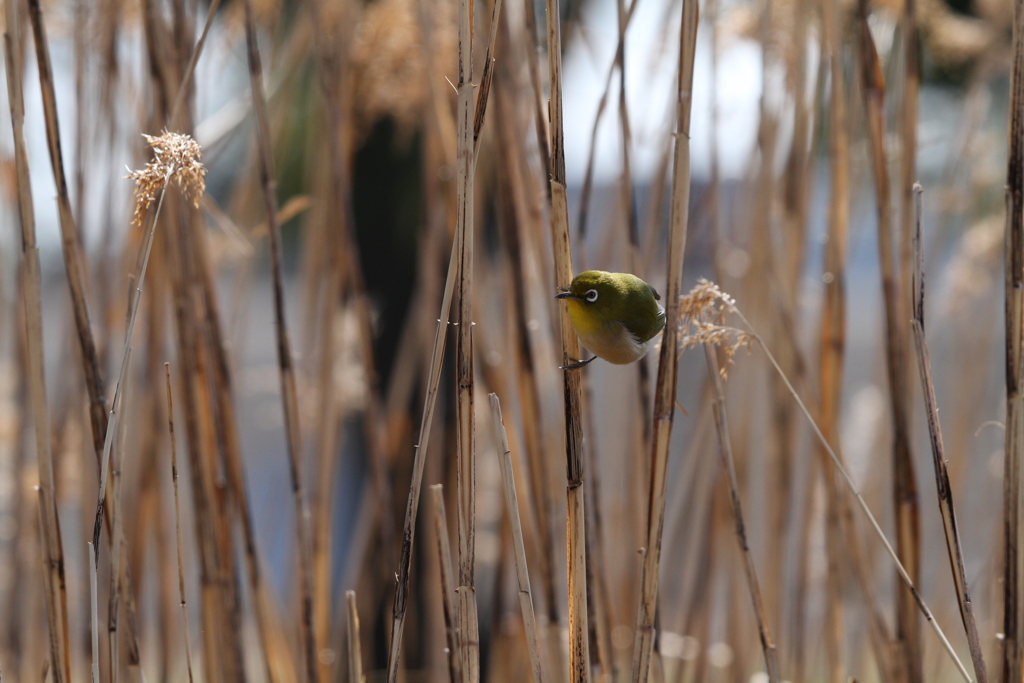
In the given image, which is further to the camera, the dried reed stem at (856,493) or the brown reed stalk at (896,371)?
the brown reed stalk at (896,371)

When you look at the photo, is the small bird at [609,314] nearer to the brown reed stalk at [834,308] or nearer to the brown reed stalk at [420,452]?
the brown reed stalk at [420,452]

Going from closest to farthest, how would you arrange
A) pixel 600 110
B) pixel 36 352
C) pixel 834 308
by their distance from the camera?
pixel 36 352 < pixel 600 110 < pixel 834 308

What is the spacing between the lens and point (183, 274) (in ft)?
3.02

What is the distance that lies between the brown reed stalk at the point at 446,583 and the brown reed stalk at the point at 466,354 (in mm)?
56

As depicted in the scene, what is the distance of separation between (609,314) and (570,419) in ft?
0.45

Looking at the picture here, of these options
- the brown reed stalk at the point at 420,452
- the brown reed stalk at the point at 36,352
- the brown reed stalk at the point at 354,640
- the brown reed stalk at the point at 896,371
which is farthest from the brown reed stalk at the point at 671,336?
the brown reed stalk at the point at 36,352

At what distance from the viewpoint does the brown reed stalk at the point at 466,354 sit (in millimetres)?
595

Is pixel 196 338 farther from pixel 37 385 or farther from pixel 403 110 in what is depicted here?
pixel 403 110

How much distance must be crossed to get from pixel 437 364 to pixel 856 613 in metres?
1.54

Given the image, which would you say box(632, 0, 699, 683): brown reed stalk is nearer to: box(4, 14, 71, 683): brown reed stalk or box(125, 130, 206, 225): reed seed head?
box(125, 130, 206, 225): reed seed head

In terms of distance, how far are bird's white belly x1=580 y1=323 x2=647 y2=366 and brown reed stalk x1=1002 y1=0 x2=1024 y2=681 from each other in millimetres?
314

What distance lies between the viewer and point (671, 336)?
0.60 meters

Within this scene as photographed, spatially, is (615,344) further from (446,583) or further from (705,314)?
(446,583)

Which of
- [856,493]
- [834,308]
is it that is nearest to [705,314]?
[856,493]
